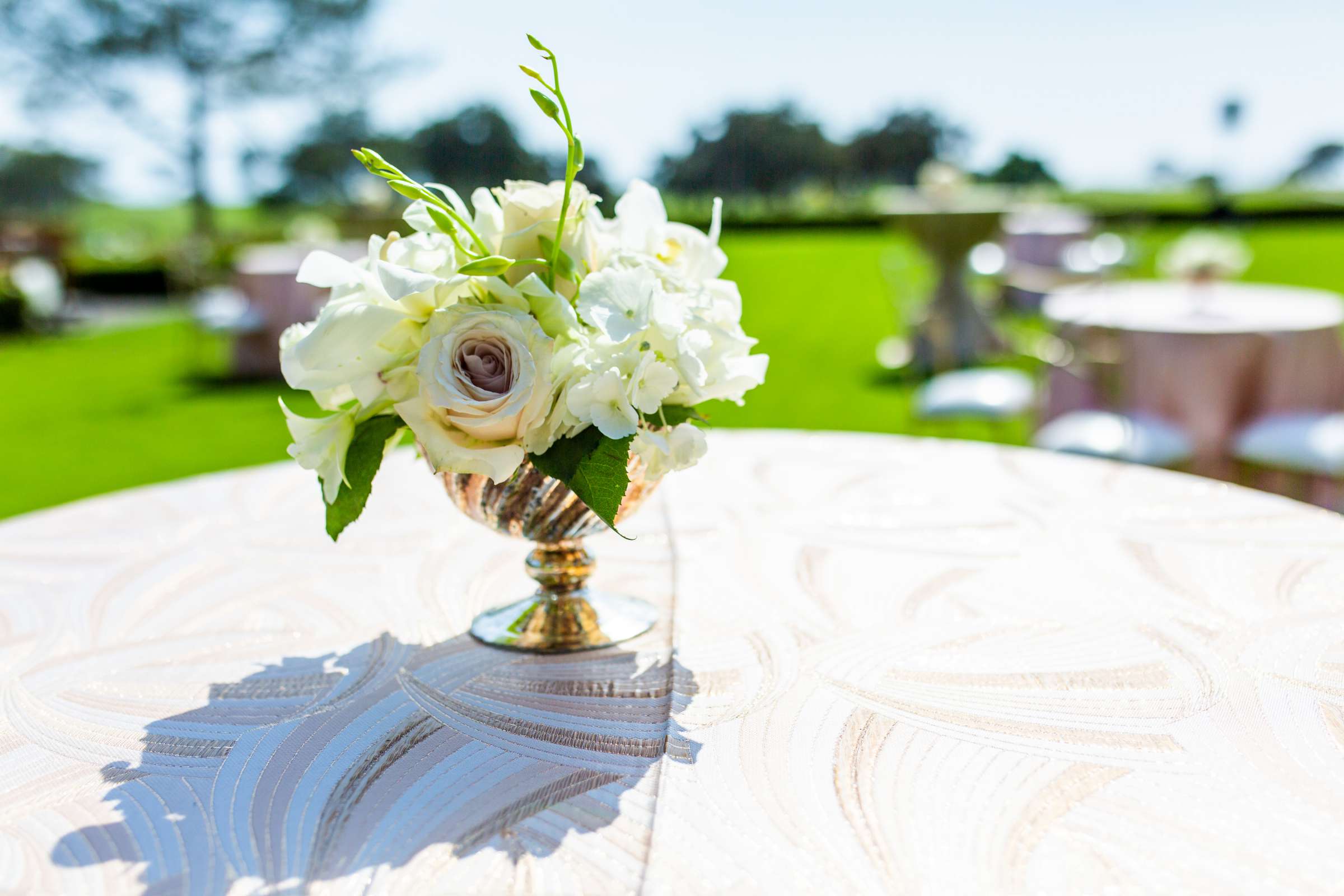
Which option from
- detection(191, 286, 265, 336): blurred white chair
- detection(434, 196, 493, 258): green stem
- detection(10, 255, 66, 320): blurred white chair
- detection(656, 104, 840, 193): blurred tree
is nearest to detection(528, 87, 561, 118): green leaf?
detection(434, 196, 493, 258): green stem

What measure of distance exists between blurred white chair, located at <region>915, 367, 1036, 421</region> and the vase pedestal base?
2932 mm

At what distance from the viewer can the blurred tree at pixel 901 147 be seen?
23.6ft

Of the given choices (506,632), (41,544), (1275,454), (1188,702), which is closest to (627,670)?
(506,632)

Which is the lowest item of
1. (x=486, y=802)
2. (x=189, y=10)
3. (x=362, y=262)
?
(x=486, y=802)

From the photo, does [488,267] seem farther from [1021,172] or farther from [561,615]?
[1021,172]

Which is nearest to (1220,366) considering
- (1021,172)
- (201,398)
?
(1021,172)

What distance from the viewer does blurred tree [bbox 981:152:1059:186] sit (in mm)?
5754

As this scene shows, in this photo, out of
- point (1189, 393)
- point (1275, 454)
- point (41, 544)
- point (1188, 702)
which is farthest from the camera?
point (1189, 393)

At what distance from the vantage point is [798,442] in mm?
1929

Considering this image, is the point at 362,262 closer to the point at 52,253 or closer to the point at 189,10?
the point at 52,253

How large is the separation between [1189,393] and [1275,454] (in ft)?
1.12

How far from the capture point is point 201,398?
23.5 ft

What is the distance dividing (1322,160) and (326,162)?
63.8ft

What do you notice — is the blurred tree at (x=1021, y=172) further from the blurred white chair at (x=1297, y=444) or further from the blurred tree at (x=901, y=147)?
the blurred white chair at (x=1297, y=444)
